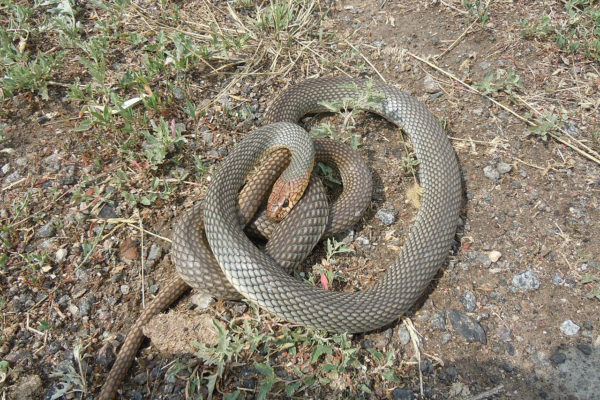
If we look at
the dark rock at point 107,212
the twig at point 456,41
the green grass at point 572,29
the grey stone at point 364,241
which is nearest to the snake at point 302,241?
the grey stone at point 364,241

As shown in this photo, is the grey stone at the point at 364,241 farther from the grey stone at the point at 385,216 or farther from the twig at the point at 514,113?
the twig at the point at 514,113

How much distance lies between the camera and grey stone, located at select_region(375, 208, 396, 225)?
4.29 m

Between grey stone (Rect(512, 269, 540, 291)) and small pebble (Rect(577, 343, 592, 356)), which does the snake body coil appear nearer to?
grey stone (Rect(512, 269, 540, 291))

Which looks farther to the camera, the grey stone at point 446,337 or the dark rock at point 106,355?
the grey stone at point 446,337

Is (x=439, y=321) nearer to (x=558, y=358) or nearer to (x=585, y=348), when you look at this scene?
(x=558, y=358)

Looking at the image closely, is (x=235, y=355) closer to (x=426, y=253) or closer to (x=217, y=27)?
(x=426, y=253)

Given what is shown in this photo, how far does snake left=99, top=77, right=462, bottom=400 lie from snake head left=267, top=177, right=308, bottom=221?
0.51 ft

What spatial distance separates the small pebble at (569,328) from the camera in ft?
11.6

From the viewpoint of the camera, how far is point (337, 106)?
15.4 ft

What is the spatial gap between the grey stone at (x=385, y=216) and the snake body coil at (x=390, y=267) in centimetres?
28

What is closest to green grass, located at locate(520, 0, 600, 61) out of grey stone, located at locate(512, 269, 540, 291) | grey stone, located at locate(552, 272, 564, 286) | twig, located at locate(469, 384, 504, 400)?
grey stone, located at locate(552, 272, 564, 286)

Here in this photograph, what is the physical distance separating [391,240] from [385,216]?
0.89 ft

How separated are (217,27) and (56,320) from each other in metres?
4.01

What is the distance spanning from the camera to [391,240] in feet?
13.8
